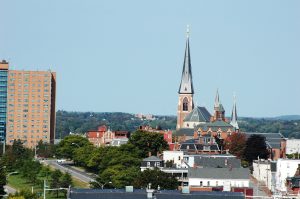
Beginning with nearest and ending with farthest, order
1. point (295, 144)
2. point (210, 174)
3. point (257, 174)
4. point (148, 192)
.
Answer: point (148, 192)
point (210, 174)
point (257, 174)
point (295, 144)

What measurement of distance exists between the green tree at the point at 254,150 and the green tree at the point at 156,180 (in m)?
46.5

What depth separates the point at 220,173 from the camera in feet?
420

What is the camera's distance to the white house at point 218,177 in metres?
126

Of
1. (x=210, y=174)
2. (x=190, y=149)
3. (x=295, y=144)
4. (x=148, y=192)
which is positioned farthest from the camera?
(x=295, y=144)

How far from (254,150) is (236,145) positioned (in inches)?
236

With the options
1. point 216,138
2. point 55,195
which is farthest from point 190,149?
point 55,195

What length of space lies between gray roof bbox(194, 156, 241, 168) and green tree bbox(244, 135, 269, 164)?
2439cm

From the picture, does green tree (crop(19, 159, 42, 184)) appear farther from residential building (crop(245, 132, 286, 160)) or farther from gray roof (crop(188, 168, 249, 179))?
residential building (crop(245, 132, 286, 160))

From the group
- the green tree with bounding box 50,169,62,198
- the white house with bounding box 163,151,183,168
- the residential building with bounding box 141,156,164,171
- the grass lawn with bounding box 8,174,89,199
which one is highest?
the white house with bounding box 163,151,183,168

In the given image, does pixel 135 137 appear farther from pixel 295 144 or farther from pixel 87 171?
pixel 295 144

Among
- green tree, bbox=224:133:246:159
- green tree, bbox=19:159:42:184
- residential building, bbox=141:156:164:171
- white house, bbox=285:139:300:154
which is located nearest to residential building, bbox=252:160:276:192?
residential building, bbox=141:156:164:171

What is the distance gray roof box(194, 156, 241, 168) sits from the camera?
13712cm

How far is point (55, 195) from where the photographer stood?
133375 millimetres

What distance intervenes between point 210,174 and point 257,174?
70.5ft
